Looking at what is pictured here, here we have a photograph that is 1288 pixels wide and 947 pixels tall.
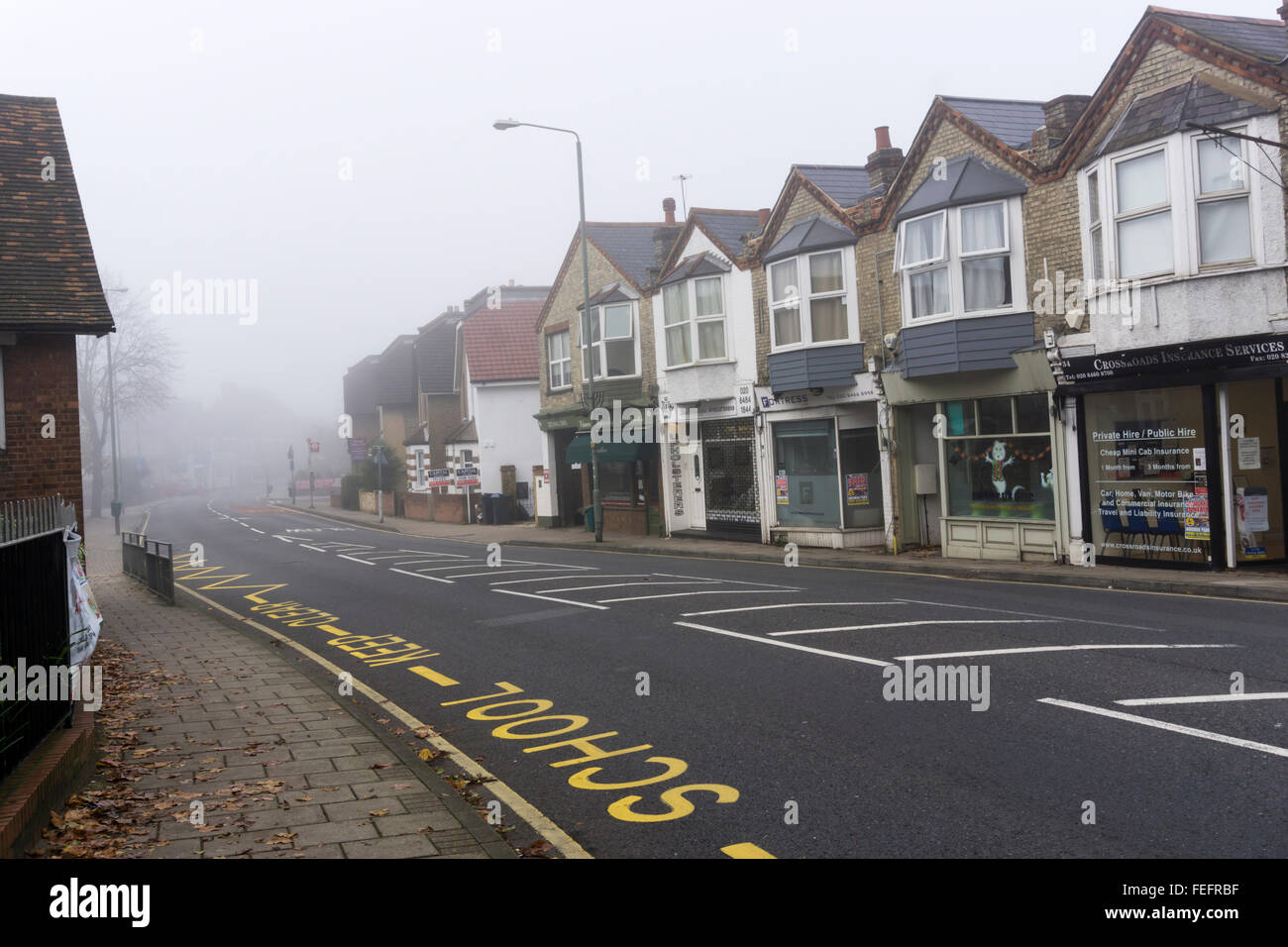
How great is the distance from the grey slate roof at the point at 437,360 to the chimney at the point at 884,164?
1324 inches

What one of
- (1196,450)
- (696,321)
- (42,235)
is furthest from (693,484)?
(42,235)

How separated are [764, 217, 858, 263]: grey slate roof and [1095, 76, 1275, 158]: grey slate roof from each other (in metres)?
6.30

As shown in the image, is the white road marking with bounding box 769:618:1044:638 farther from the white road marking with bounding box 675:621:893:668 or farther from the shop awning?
the shop awning

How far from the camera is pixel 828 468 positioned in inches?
897

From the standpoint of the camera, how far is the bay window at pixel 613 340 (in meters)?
29.7

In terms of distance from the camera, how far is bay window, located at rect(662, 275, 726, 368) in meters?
26.0

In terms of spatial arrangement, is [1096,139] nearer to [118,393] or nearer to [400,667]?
[400,667]

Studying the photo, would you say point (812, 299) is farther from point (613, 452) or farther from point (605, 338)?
point (605, 338)

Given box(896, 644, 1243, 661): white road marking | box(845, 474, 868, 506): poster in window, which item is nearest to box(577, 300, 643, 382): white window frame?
box(845, 474, 868, 506): poster in window

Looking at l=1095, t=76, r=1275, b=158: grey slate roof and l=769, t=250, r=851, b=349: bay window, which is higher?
l=1095, t=76, r=1275, b=158: grey slate roof

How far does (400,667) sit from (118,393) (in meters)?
69.3

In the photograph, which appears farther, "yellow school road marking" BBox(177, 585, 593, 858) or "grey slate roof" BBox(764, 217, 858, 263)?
"grey slate roof" BBox(764, 217, 858, 263)

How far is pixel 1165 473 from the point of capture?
51.8 feet
